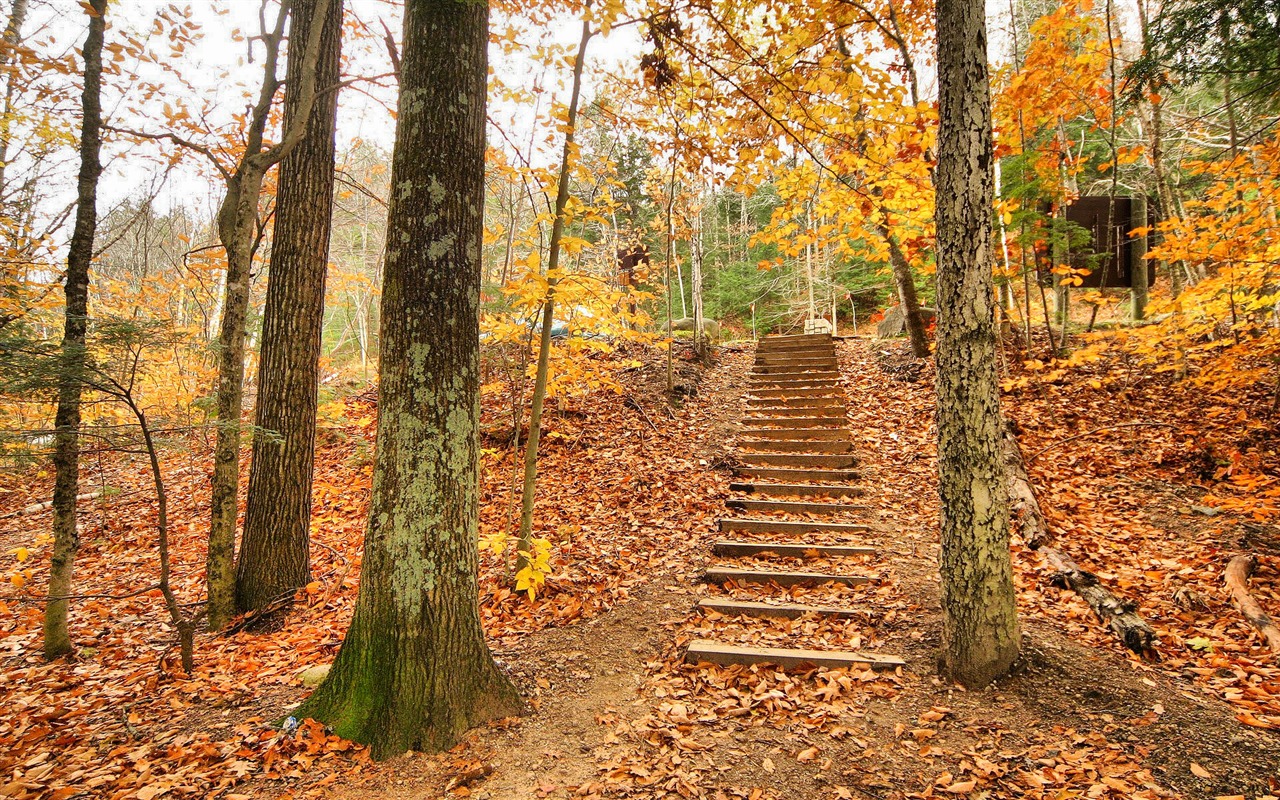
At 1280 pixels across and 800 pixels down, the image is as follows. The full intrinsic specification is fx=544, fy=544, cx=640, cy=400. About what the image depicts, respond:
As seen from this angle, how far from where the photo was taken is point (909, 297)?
10203mm

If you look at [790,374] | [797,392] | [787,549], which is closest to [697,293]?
[790,374]

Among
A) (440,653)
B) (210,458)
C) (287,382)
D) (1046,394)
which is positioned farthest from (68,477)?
(1046,394)

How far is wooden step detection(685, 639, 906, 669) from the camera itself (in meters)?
3.87

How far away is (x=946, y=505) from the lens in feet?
11.9

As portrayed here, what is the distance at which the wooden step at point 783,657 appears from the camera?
387 centimetres

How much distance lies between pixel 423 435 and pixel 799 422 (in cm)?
758

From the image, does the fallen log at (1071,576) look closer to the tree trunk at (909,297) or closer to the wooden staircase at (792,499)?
the wooden staircase at (792,499)

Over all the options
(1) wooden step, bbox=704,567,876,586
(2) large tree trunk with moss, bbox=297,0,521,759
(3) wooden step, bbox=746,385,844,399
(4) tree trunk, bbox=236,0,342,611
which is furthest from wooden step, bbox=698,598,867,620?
(3) wooden step, bbox=746,385,844,399

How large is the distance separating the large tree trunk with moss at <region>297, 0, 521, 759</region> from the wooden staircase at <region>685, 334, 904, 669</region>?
195cm

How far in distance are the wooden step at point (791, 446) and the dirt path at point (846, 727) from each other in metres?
3.81

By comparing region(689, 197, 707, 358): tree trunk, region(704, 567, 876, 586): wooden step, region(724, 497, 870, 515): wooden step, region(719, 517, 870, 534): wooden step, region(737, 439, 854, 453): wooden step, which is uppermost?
region(689, 197, 707, 358): tree trunk

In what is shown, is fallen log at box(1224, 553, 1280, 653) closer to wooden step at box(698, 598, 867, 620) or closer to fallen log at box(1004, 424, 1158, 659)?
fallen log at box(1004, 424, 1158, 659)

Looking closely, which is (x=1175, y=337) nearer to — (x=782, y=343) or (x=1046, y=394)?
(x=1046, y=394)

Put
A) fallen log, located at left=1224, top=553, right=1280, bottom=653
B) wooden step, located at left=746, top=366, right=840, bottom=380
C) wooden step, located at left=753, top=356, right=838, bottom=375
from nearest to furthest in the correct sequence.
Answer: fallen log, located at left=1224, top=553, right=1280, bottom=653 → wooden step, located at left=746, top=366, right=840, bottom=380 → wooden step, located at left=753, top=356, right=838, bottom=375
